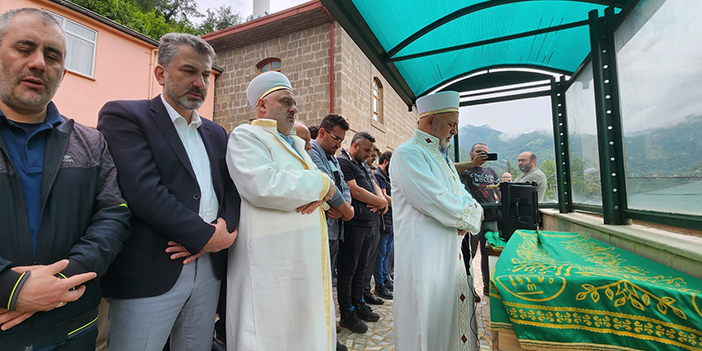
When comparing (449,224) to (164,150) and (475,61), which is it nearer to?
(164,150)

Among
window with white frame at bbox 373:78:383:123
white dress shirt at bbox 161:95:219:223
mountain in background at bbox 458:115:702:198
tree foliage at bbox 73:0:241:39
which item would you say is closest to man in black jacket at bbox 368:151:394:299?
mountain in background at bbox 458:115:702:198

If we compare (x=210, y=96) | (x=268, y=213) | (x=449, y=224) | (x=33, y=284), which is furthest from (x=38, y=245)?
(x=210, y=96)

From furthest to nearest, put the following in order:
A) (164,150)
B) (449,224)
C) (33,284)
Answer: (449,224) < (164,150) < (33,284)

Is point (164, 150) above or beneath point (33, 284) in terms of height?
above

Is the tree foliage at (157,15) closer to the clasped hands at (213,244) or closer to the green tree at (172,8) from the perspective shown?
the green tree at (172,8)

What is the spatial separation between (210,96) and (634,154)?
1129 centimetres

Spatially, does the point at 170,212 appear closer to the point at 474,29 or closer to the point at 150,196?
the point at 150,196

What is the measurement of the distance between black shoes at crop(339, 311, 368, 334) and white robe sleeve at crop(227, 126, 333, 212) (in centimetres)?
183

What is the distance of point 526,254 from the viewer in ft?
5.55

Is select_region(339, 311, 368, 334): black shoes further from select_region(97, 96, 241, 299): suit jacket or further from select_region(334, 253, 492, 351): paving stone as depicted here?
select_region(97, 96, 241, 299): suit jacket

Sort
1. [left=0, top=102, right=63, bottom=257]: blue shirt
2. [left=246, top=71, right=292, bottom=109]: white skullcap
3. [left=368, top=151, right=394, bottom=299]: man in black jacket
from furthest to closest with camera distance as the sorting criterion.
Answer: [left=368, top=151, right=394, bottom=299]: man in black jacket
[left=246, top=71, right=292, bottom=109]: white skullcap
[left=0, top=102, right=63, bottom=257]: blue shirt

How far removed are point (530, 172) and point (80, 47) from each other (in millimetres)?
11946

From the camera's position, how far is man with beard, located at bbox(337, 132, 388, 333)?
312 cm

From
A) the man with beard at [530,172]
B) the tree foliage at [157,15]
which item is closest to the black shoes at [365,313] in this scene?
the man with beard at [530,172]
